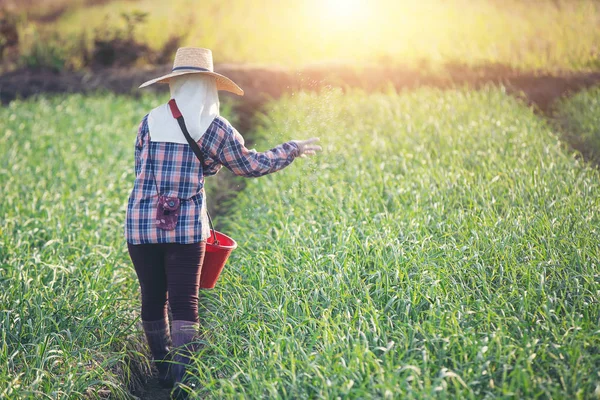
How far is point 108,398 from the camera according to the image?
113 inches

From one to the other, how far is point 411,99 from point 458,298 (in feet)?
15.3

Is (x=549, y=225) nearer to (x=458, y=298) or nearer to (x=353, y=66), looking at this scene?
(x=458, y=298)

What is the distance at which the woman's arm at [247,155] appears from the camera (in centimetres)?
281

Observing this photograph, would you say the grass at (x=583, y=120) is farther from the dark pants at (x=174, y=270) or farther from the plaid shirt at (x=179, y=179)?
the dark pants at (x=174, y=270)

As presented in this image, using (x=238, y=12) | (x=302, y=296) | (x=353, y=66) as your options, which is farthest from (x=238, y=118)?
(x=302, y=296)

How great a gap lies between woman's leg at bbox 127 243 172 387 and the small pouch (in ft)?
0.48

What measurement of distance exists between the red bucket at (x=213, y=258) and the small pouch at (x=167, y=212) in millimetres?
264

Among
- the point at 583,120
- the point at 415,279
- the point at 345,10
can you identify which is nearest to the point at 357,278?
the point at 415,279

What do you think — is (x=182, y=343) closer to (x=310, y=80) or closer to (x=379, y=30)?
(x=310, y=80)

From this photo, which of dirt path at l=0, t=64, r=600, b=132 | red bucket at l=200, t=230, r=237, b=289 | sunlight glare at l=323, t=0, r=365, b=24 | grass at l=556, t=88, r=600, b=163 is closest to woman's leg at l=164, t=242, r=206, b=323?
red bucket at l=200, t=230, r=237, b=289

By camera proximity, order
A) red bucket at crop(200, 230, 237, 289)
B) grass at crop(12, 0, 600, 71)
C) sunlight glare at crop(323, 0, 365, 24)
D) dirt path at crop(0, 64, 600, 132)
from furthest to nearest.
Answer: sunlight glare at crop(323, 0, 365, 24), grass at crop(12, 0, 600, 71), dirt path at crop(0, 64, 600, 132), red bucket at crop(200, 230, 237, 289)

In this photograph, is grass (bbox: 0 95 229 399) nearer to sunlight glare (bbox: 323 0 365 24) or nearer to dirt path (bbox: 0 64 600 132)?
dirt path (bbox: 0 64 600 132)

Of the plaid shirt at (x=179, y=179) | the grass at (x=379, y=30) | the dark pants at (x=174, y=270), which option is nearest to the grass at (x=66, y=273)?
the dark pants at (x=174, y=270)

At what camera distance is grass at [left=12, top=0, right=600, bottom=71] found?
777 centimetres
